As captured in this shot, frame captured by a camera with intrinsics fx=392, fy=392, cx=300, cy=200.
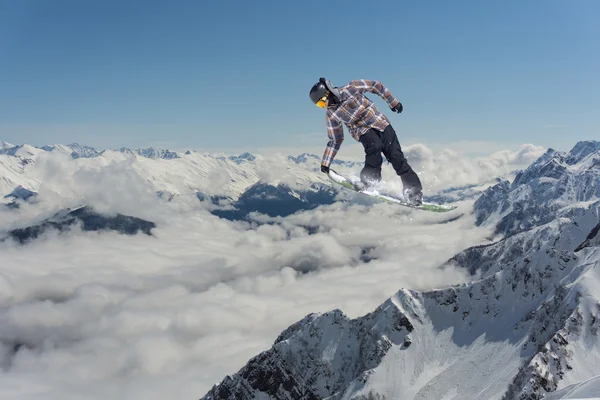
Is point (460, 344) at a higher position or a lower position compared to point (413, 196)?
lower

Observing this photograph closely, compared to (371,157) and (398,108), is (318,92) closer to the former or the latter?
(371,157)

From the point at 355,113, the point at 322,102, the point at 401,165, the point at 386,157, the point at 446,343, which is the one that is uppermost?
the point at 322,102

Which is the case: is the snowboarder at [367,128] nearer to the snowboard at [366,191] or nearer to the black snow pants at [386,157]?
the black snow pants at [386,157]

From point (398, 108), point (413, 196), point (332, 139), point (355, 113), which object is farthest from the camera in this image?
point (413, 196)

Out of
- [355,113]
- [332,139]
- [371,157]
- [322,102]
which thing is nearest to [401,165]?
[371,157]

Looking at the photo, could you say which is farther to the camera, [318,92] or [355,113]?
[355,113]

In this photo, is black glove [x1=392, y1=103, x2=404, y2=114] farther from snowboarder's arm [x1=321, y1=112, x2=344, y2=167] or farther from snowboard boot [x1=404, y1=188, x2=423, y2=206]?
snowboard boot [x1=404, y1=188, x2=423, y2=206]


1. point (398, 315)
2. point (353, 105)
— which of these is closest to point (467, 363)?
point (398, 315)

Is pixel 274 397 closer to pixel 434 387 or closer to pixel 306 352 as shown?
pixel 306 352
